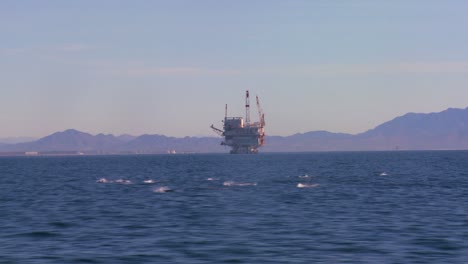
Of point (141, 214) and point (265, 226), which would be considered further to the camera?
point (141, 214)

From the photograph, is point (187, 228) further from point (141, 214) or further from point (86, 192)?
point (86, 192)

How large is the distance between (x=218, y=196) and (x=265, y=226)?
24.3m

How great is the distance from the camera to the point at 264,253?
33.6m

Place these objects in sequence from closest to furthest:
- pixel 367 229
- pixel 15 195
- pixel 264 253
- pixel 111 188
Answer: pixel 264 253 < pixel 367 229 < pixel 15 195 < pixel 111 188

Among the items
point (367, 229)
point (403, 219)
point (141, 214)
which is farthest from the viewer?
point (141, 214)

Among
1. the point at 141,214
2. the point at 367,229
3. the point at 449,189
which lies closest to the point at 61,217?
A: the point at 141,214

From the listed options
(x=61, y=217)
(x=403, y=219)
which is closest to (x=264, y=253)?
(x=403, y=219)

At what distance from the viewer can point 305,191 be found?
73.3 metres

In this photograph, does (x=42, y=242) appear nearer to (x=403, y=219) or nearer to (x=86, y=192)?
(x=403, y=219)

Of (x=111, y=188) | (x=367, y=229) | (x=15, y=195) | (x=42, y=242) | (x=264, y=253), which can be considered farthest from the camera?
(x=111, y=188)

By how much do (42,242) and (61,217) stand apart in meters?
12.3

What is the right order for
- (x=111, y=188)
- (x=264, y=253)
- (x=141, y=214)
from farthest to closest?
(x=111, y=188) → (x=141, y=214) → (x=264, y=253)

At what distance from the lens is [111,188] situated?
81500 millimetres

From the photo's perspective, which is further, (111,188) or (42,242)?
(111,188)
